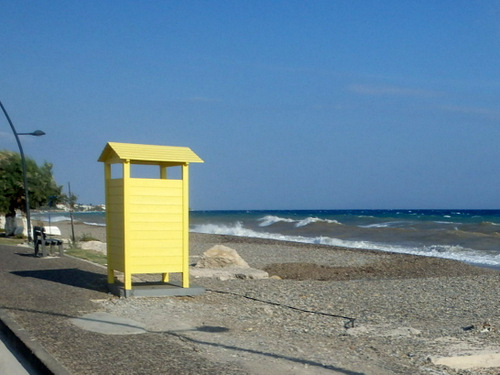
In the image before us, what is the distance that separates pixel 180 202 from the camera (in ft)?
36.3

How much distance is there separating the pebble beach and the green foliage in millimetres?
17137

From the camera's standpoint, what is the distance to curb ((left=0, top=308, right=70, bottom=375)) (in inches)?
240

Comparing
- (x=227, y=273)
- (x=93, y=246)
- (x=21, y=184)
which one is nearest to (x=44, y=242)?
(x=93, y=246)

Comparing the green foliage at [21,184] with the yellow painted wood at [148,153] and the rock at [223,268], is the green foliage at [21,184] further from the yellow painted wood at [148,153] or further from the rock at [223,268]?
the yellow painted wood at [148,153]

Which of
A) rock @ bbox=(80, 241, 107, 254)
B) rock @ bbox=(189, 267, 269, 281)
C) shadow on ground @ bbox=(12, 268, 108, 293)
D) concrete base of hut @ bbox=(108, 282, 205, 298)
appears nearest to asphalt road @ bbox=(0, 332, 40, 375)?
concrete base of hut @ bbox=(108, 282, 205, 298)

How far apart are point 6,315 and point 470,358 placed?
597cm

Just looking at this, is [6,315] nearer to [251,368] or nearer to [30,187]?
[251,368]

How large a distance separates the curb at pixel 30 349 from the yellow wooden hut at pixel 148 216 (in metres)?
2.52

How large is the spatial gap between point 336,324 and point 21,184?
22.2 meters

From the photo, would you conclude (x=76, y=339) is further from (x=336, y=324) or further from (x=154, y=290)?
(x=336, y=324)

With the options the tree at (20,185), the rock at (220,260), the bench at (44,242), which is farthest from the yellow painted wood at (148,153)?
the tree at (20,185)

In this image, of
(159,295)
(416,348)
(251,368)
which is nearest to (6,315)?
(159,295)

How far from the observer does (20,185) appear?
28.3m

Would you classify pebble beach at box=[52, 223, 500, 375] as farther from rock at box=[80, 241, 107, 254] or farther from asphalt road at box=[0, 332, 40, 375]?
rock at box=[80, 241, 107, 254]
